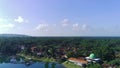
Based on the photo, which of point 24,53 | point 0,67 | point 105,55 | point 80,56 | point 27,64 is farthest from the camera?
point 24,53

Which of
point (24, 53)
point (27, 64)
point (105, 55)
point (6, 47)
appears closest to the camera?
point (27, 64)

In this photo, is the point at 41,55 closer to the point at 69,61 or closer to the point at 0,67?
the point at 69,61

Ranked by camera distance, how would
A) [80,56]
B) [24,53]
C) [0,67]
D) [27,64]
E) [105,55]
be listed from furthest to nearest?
1. [24,53]
2. [80,56]
3. [105,55]
4. [27,64]
5. [0,67]

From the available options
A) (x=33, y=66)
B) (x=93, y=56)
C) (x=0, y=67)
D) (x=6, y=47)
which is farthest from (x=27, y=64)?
(x=6, y=47)

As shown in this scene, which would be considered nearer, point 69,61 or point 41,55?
point 69,61

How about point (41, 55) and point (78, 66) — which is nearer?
point (78, 66)

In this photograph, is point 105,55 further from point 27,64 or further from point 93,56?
point 27,64

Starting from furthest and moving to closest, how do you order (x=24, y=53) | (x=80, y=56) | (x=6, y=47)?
(x=6, y=47) < (x=24, y=53) < (x=80, y=56)

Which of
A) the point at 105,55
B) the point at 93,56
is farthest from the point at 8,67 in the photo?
the point at 105,55
